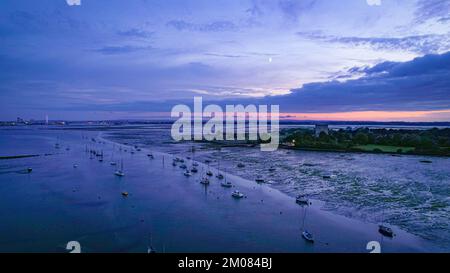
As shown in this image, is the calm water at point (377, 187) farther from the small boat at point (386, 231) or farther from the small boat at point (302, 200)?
the small boat at point (386, 231)

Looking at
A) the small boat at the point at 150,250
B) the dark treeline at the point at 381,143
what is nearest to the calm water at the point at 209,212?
the small boat at the point at 150,250

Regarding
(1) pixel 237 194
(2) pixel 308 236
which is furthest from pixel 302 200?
(2) pixel 308 236

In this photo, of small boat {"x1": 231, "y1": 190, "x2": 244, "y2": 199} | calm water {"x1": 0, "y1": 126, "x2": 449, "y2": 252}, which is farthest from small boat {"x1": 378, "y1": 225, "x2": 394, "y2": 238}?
small boat {"x1": 231, "y1": 190, "x2": 244, "y2": 199}

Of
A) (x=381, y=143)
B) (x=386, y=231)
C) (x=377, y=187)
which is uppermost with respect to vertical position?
(x=381, y=143)

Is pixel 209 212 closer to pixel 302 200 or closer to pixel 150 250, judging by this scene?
pixel 302 200

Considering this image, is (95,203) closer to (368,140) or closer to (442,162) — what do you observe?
(442,162)
